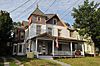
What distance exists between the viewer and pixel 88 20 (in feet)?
124

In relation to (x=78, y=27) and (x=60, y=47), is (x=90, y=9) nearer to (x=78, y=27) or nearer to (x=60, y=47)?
(x=78, y=27)

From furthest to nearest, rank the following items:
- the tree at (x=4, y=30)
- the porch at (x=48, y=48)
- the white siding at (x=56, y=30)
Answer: the tree at (x=4, y=30) → the white siding at (x=56, y=30) → the porch at (x=48, y=48)

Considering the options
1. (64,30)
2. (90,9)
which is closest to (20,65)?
(64,30)

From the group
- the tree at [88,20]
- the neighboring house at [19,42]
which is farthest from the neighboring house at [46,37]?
the tree at [88,20]

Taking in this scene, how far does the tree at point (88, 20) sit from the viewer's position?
37469 millimetres

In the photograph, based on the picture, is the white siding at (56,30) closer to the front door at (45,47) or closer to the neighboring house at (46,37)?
the neighboring house at (46,37)

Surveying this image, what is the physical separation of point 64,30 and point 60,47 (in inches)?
151

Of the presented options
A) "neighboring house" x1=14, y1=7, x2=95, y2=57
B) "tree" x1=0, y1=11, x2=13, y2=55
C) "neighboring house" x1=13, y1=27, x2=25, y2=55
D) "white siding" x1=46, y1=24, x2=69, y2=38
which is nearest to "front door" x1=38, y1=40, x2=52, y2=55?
"neighboring house" x1=14, y1=7, x2=95, y2=57

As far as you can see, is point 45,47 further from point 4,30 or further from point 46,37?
point 4,30

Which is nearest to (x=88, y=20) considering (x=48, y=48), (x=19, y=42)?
(x=48, y=48)

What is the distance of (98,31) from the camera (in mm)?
37188

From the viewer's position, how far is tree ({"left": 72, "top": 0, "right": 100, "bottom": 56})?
3747cm

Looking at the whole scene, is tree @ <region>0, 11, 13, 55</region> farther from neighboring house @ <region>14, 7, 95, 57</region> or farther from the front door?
the front door

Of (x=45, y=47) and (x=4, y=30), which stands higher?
(x=4, y=30)
